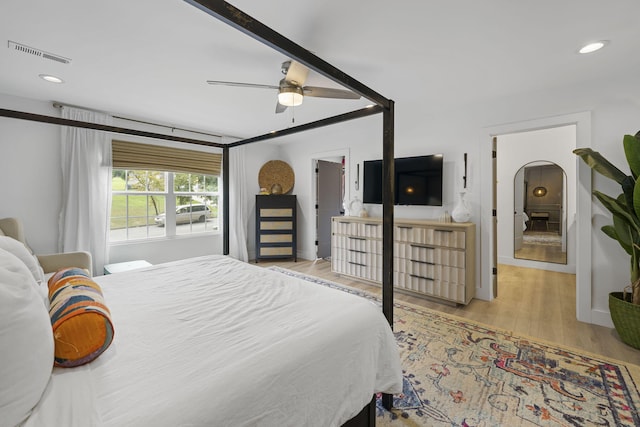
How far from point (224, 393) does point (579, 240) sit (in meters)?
3.52

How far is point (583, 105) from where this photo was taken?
2.70 metres

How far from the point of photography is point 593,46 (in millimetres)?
2066

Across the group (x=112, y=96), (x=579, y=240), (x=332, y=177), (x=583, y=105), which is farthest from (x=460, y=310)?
(x=112, y=96)

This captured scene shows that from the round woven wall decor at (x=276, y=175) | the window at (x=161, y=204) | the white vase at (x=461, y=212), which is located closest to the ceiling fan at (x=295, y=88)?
the white vase at (x=461, y=212)

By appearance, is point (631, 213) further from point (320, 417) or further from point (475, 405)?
point (320, 417)

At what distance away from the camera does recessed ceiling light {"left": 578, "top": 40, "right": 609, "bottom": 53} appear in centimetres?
202

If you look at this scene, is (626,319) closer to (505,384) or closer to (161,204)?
(505,384)

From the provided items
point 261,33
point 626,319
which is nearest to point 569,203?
point 626,319

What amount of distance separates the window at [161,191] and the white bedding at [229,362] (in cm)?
266

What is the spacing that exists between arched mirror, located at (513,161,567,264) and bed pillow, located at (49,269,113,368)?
5.99 m

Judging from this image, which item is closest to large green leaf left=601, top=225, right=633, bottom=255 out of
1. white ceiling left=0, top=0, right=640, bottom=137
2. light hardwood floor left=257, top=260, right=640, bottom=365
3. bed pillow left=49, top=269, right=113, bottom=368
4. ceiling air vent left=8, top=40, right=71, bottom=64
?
light hardwood floor left=257, top=260, right=640, bottom=365

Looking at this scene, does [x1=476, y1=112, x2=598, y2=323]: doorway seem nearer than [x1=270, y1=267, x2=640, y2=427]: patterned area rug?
No

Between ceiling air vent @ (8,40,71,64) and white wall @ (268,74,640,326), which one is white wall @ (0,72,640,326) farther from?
ceiling air vent @ (8,40,71,64)

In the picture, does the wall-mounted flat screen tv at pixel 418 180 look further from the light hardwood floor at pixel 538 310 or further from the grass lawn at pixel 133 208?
the grass lawn at pixel 133 208
